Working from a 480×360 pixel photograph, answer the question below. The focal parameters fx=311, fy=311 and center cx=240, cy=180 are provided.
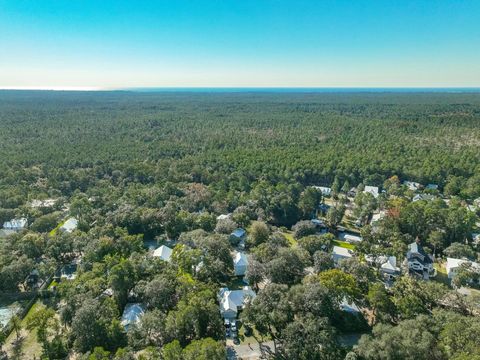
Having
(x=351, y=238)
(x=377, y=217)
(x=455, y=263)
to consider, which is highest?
(x=455, y=263)

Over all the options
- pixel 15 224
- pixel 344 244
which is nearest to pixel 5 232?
pixel 15 224

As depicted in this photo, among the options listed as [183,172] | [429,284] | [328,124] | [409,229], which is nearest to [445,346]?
[429,284]

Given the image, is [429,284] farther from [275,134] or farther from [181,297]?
[275,134]

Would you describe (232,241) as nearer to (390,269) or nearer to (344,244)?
(344,244)

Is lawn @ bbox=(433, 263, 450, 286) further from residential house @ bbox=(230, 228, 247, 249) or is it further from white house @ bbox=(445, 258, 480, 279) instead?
residential house @ bbox=(230, 228, 247, 249)

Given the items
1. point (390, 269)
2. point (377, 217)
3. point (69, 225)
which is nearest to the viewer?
point (390, 269)

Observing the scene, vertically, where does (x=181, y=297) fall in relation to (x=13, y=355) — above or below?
above
